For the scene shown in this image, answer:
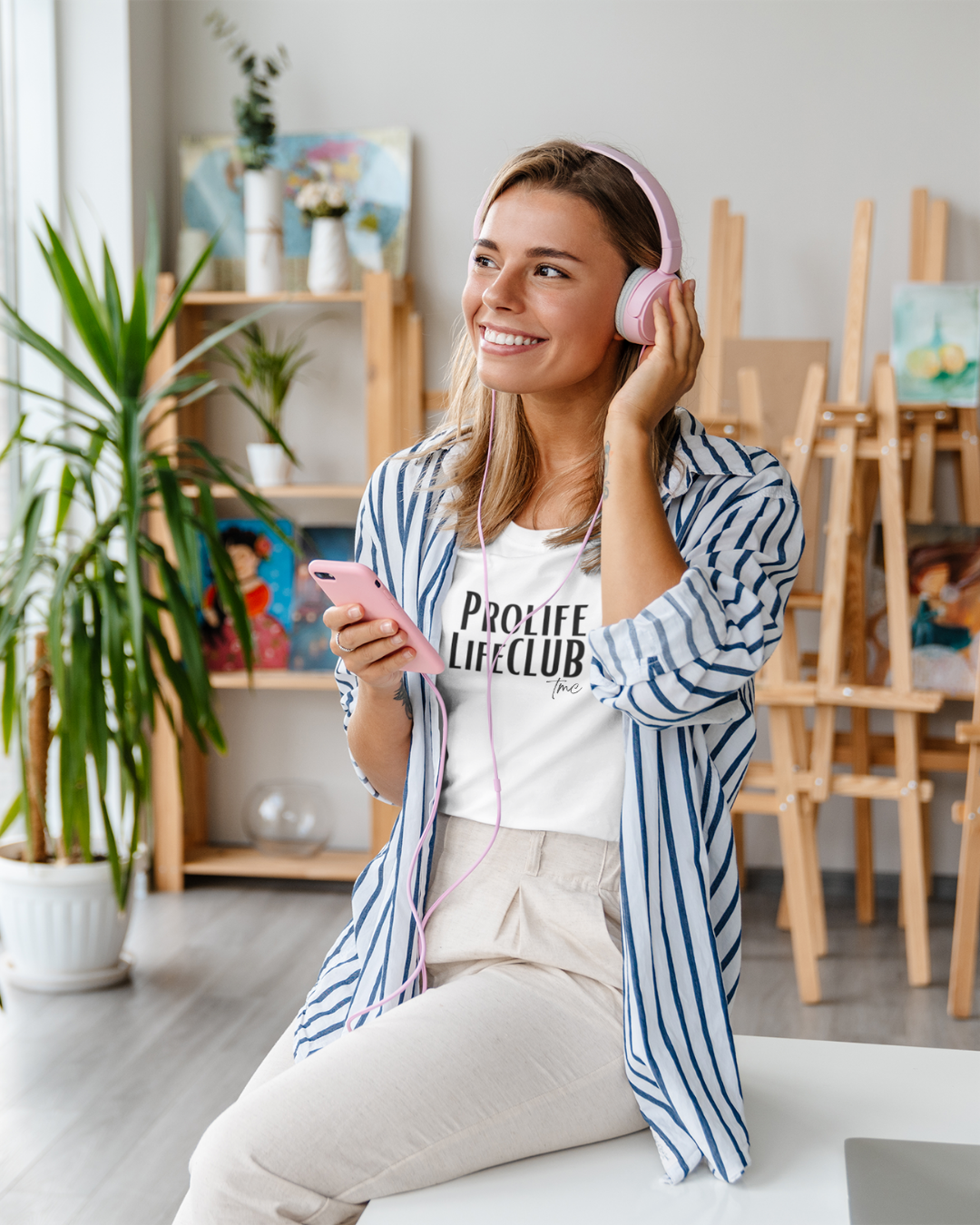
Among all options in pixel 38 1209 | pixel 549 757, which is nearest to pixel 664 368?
pixel 549 757

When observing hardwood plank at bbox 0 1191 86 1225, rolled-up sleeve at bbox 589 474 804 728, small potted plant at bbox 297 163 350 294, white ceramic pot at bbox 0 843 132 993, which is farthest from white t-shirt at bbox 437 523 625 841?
small potted plant at bbox 297 163 350 294

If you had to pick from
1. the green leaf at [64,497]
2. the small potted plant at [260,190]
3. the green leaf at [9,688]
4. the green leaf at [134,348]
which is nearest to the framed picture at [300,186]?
the small potted plant at [260,190]

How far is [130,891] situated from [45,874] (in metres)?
0.20

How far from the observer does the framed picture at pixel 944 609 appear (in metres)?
3.21

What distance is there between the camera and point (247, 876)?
379 cm

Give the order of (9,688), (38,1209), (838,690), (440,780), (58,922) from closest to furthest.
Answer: (440,780) < (38,1209) < (9,688) < (58,922) < (838,690)

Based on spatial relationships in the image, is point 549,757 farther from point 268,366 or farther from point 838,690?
point 268,366

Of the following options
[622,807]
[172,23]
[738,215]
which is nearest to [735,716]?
[622,807]

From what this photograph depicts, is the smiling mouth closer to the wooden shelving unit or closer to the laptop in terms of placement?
the laptop

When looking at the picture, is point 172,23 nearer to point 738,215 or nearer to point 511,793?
point 738,215

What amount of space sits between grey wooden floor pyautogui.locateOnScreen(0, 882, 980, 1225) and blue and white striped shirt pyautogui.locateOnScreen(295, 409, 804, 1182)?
1000mm

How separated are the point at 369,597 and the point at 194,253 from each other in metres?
2.82

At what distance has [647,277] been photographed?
4.03 ft

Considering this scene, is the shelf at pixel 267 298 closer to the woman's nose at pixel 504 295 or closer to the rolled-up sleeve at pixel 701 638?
the woman's nose at pixel 504 295
